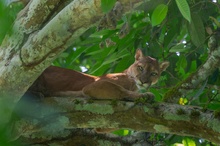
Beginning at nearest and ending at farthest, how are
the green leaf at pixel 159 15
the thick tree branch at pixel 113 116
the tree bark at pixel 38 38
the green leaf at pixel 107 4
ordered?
1. the green leaf at pixel 107 4
2. the tree bark at pixel 38 38
3. the green leaf at pixel 159 15
4. the thick tree branch at pixel 113 116

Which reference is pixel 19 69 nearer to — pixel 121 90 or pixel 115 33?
pixel 121 90

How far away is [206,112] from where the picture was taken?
394 centimetres

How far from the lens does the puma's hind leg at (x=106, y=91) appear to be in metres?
4.84

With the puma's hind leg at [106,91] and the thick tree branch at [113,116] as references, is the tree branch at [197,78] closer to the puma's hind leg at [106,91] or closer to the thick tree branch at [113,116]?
the puma's hind leg at [106,91]

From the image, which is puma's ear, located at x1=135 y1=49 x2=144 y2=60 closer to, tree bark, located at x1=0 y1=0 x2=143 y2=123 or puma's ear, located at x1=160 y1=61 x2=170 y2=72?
puma's ear, located at x1=160 y1=61 x2=170 y2=72

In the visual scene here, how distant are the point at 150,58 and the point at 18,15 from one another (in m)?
3.01

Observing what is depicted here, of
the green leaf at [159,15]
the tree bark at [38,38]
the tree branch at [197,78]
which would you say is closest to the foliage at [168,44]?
the tree branch at [197,78]

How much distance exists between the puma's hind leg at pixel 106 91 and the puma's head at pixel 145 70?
2.40 ft

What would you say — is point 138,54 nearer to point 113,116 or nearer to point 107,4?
point 113,116

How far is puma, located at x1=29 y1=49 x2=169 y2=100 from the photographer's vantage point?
15.9 feet

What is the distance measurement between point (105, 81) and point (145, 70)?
4.15ft

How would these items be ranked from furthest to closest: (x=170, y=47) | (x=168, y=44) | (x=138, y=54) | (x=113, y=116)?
(x=138, y=54)
(x=170, y=47)
(x=168, y=44)
(x=113, y=116)

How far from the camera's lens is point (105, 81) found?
5055 millimetres

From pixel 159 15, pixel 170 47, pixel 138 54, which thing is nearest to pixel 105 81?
pixel 138 54
